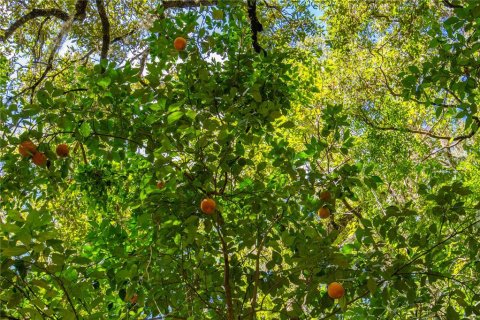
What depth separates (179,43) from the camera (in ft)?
8.32

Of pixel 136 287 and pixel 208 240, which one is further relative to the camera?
pixel 208 240

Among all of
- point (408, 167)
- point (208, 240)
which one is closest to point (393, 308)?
point (208, 240)

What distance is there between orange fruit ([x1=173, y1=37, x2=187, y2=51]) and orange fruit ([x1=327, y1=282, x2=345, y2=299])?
1.42 metres

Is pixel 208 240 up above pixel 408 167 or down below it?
below

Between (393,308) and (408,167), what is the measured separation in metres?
4.41

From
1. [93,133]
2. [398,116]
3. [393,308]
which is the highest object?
[398,116]

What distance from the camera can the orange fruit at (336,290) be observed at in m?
2.01

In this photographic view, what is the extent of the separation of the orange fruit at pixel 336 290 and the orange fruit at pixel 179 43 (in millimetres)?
1419

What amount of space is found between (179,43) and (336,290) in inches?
57.8

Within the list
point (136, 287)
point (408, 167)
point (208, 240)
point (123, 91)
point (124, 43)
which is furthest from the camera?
point (124, 43)

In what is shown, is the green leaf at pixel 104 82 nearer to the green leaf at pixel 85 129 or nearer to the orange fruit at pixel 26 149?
the green leaf at pixel 85 129

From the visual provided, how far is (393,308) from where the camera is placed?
89.5 inches

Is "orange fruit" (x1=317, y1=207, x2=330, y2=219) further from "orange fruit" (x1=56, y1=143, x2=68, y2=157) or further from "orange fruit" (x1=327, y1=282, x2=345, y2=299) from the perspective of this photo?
"orange fruit" (x1=56, y1=143, x2=68, y2=157)

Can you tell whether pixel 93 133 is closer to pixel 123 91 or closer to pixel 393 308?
pixel 123 91
